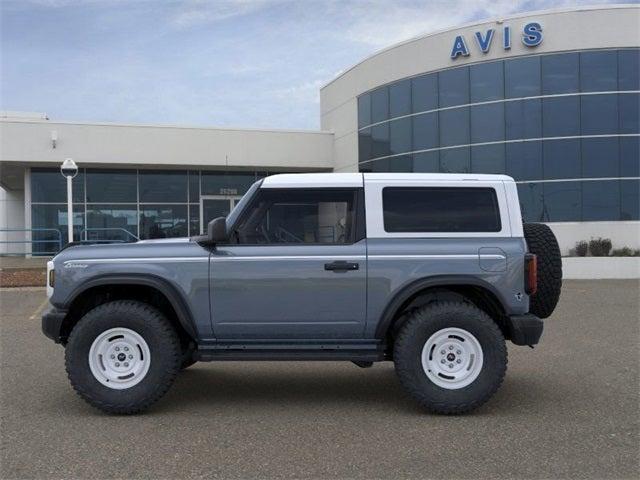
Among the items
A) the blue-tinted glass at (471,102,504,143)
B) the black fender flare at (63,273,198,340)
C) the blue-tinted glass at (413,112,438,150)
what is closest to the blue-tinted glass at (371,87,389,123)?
the blue-tinted glass at (413,112,438,150)

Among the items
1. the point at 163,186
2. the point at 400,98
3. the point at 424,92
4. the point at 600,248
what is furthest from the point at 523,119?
the point at 163,186

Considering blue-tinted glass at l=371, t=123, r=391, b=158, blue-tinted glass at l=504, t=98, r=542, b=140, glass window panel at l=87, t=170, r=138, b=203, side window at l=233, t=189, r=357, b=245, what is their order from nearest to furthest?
side window at l=233, t=189, r=357, b=245 < blue-tinted glass at l=504, t=98, r=542, b=140 < blue-tinted glass at l=371, t=123, r=391, b=158 < glass window panel at l=87, t=170, r=138, b=203

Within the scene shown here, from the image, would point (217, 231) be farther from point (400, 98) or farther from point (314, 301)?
point (400, 98)

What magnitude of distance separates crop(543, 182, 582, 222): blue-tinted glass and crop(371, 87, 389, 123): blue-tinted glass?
22.3 ft

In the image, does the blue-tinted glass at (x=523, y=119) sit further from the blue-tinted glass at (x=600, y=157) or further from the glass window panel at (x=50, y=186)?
the glass window panel at (x=50, y=186)

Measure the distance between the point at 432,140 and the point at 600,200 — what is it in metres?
5.93

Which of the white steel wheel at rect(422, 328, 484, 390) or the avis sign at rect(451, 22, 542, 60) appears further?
the avis sign at rect(451, 22, 542, 60)

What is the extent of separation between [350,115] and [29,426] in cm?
2242

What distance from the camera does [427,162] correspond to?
74.5 feet

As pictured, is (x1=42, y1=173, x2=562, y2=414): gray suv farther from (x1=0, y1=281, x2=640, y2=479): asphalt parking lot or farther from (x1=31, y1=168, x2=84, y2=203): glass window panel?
(x1=31, y1=168, x2=84, y2=203): glass window panel

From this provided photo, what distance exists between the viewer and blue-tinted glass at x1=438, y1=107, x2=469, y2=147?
21903 mm

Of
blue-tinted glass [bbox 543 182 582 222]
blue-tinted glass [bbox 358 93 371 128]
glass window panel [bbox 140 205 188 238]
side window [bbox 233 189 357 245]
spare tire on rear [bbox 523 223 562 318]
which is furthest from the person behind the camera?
glass window panel [bbox 140 205 188 238]

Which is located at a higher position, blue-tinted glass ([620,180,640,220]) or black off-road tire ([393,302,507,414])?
blue-tinted glass ([620,180,640,220])

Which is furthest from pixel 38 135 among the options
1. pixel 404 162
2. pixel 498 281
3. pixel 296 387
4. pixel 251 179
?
pixel 498 281
